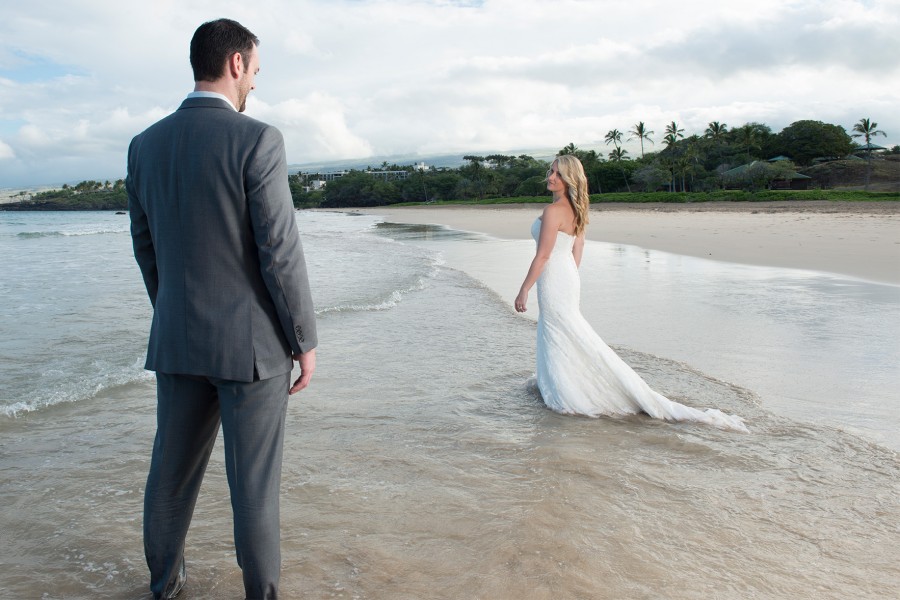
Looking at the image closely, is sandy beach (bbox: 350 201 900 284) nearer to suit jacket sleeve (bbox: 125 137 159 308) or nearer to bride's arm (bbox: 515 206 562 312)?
bride's arm (bbox: 515 206 562 312)

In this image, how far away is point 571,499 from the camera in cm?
339

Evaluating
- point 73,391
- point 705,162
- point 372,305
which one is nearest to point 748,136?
point 705,162

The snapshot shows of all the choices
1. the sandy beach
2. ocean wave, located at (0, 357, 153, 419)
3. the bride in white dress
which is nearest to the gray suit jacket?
the bride in white dress

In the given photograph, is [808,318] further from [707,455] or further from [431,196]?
[431,196]

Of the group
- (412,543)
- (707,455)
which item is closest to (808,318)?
(707,455)

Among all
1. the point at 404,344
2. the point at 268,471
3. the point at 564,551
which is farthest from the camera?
the point at 404,344

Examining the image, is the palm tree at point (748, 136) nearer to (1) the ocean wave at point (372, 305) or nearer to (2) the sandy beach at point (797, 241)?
(2) the sandy beach at point (797, 241)

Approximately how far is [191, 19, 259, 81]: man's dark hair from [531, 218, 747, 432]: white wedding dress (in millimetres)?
3112

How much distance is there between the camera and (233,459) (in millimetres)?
2203

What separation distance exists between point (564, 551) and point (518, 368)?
3.59 m

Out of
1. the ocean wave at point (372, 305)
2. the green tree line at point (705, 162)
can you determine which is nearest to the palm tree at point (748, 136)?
the green tree line at point (705, 162)

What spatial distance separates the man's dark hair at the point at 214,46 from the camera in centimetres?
214

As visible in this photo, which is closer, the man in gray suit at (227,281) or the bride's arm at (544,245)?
the man in gray suit at (227,281)

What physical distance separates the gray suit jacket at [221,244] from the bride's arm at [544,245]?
283cm
